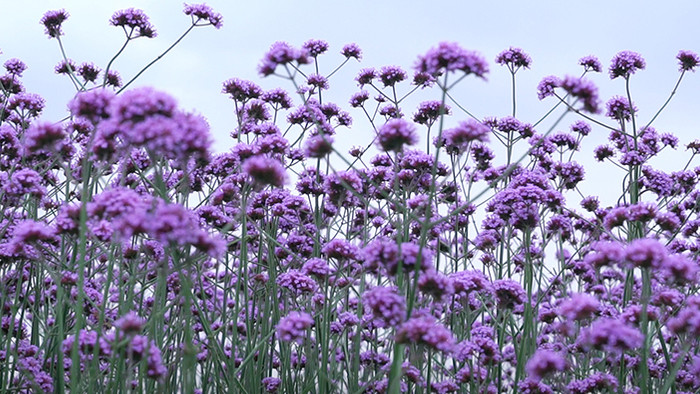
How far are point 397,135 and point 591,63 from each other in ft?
15.3

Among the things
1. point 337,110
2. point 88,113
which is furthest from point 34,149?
point 337,110

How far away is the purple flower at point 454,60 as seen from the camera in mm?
3086

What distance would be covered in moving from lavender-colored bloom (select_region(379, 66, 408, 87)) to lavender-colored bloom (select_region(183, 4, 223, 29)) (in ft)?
5.29

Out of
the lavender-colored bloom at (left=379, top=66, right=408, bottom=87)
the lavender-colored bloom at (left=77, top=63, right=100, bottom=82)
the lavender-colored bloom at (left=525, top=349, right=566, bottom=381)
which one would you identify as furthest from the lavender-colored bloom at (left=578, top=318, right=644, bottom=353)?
the lavender-colored bloom at (left=77, top=63, right=100, bottom=82)

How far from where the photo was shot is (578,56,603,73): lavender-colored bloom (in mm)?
7012

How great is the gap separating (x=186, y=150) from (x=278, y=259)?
11.5 feet

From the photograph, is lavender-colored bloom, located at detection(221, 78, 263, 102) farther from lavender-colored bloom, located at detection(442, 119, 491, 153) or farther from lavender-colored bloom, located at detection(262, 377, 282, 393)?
lavender-colored bloom, located at detection(442, 119, 491, 153)

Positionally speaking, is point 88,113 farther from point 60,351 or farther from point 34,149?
point 60,351

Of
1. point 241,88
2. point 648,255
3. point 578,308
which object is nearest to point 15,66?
point 241,88

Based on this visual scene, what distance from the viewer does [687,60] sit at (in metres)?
6.75

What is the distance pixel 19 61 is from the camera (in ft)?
23.3

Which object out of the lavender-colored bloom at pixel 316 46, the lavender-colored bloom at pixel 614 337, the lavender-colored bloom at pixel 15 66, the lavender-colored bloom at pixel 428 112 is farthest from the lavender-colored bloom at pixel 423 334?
the lavender-colored bloom at pixel 15 66

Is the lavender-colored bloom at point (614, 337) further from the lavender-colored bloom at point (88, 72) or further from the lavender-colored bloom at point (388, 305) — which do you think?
the lavender-colored bloom at point (88, 72)

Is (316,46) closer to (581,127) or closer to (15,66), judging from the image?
(581,127)
